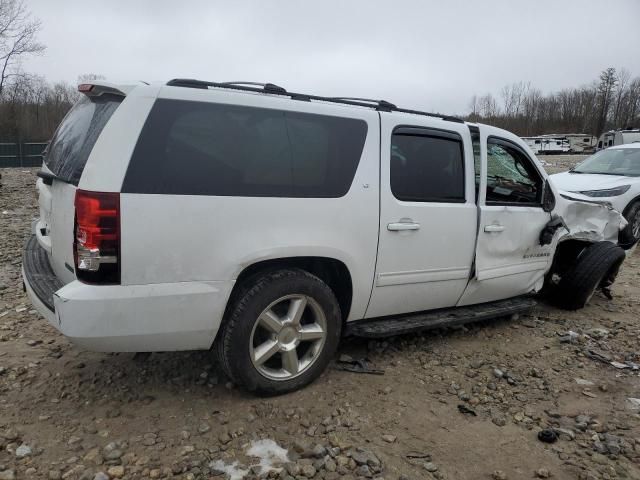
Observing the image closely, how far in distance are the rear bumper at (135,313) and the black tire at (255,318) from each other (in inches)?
3.9

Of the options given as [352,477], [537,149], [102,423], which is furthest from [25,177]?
[537,149]

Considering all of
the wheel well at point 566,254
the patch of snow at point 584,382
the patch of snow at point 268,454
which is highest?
the wheel well at point 566,254

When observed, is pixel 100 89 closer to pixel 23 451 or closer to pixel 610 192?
pixel 23 451

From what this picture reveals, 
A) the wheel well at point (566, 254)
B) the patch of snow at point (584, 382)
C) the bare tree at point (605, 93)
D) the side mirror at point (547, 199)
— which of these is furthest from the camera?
the bare tree at point (605, 93)

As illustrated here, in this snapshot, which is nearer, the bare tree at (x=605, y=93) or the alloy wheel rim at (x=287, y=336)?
the alloy wheel rim at (x=287, y=336)

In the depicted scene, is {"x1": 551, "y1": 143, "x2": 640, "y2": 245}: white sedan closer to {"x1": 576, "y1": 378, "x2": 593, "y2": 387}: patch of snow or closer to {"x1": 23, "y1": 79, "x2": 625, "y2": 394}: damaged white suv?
{"x1": 576, "y1": 378, "x2": 593, "y2": 387}: patch of snow

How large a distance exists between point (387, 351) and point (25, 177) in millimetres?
17652

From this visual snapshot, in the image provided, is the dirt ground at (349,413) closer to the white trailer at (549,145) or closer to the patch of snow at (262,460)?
the patch of snow at (262,460)

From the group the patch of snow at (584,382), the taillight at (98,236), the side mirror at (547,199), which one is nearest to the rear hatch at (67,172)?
the taillight at (98,236)

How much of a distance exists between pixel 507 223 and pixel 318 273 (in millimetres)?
1774

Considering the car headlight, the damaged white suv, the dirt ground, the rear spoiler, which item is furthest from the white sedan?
the rear spoiler

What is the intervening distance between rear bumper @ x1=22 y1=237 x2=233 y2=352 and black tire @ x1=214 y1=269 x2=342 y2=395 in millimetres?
100

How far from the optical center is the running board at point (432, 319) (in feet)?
11.2

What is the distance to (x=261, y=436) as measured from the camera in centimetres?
271
